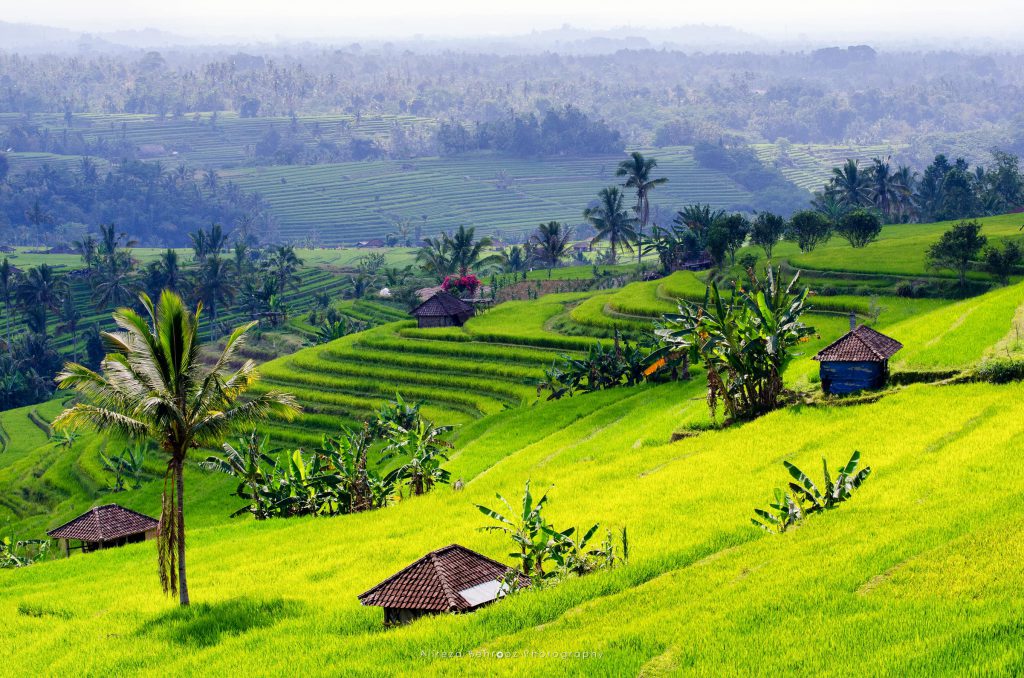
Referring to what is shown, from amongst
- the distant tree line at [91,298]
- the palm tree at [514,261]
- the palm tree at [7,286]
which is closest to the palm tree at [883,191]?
the palm tree at [514,261]

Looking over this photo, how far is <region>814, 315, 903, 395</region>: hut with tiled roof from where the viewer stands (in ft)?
132

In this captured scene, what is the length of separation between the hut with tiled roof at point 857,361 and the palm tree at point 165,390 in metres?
21.5

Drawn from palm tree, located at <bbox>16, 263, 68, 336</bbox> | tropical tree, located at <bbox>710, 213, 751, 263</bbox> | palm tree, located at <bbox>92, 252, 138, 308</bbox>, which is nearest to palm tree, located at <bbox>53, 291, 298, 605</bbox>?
tropical tree, located at <bbox>710, 213, 751, 263</bbox>

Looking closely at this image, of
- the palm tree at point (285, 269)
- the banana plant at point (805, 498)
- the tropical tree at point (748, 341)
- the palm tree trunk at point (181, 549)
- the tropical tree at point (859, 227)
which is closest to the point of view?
the palm tree trunk at point (181, 549)

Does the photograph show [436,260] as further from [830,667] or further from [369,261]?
[830,667]

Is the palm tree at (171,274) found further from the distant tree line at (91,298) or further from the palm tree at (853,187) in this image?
the palm tree at (853,187)

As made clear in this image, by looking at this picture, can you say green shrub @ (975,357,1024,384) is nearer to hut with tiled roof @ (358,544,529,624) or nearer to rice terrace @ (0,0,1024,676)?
rice terrace @ (0,0,1024,676)

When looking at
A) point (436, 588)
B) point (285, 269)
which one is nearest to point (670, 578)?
point (436, 588)

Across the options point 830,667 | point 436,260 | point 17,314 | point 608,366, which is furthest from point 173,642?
point 17,314

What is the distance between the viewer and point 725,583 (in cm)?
2373

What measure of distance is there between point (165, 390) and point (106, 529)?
1965cm

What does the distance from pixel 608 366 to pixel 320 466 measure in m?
19.1

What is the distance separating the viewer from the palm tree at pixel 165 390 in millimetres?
26250

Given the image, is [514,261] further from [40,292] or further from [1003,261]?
[1003,261]
